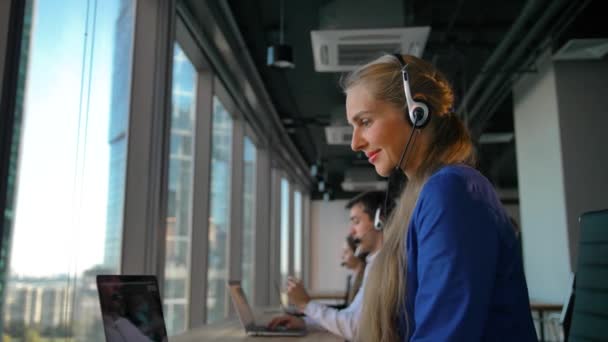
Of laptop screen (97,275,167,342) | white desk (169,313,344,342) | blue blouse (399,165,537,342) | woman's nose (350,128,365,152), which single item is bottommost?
white desk (169,313,344,342)

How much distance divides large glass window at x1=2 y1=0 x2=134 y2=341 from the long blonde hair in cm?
106

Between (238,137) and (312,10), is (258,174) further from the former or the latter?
(312,10)

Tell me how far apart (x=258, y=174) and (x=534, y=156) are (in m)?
3.24

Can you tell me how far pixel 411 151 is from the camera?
1039 mm

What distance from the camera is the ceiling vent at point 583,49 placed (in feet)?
13.8

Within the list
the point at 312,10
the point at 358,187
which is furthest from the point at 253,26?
the point at 358,187

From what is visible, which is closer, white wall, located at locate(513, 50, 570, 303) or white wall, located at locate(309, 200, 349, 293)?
white wall, located at locate(513, 50, 570, 303)

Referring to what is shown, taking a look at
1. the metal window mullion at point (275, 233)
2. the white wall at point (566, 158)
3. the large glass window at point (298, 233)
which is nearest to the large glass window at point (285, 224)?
the metal window mullion at point (275, 233)

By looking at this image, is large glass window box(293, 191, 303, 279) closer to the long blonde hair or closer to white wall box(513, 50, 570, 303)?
white wall box(513, 50, 570, 303)

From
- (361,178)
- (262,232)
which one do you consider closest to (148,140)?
(262,232)

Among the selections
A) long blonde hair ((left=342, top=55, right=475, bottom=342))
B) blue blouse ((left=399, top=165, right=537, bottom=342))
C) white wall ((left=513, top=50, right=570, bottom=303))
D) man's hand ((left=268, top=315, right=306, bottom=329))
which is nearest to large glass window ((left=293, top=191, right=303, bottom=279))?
white wall ((left=513, top=50, right=570, bottom=303))

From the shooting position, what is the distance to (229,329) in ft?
8.18

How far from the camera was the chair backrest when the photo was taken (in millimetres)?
1563

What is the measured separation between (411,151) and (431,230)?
0.86 ft
